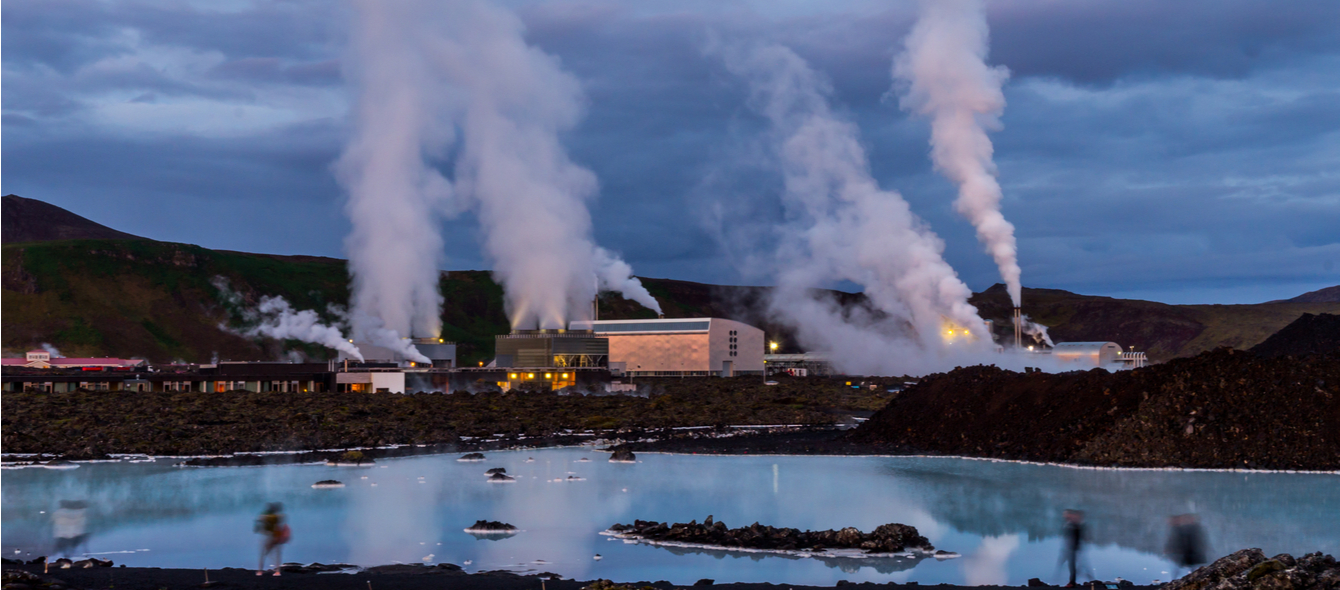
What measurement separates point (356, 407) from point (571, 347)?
4117 centimetres

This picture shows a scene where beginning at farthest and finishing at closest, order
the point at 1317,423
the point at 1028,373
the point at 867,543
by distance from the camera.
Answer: the point at 1028,373
the point at 1317,423
the point at 867,543

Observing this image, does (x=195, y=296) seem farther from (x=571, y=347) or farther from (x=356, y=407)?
(x=356, y=407)

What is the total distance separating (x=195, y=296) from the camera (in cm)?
15988

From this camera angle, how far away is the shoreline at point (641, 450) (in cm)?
3328

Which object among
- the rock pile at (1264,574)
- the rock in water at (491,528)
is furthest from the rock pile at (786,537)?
the rock pile at (1264,574)

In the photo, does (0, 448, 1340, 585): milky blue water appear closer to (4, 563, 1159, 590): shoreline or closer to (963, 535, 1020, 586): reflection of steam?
(963, 535, 1020, 586): reflection of steam

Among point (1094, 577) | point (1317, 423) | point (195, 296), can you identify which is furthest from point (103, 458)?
point (195, 296)

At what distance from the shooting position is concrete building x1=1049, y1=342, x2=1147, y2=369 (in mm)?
87250

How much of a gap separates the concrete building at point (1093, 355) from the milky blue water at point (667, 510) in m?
58.1

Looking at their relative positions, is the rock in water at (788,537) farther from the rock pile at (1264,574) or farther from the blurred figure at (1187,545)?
the rock pile at (1264,574)

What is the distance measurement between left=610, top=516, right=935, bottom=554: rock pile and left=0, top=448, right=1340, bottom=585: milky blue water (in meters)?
0.71

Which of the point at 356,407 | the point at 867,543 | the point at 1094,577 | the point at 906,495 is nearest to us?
the point at 1094,577

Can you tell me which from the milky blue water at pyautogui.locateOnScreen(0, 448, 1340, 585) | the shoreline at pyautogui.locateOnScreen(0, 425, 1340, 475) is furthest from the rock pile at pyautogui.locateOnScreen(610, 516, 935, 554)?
the shoreline at pyautogui.locateOnScreen(0, 425, 1340, 475)

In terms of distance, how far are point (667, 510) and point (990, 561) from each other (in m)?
7.64
